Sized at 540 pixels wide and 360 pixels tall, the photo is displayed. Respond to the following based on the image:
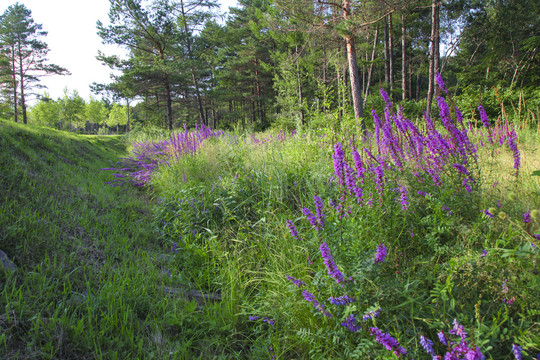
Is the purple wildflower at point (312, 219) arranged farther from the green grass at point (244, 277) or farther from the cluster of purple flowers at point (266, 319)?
the cluster of purple flowers at point (266, 319)

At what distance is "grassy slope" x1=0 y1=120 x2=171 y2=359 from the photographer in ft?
4.48

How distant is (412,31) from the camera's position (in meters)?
22.4

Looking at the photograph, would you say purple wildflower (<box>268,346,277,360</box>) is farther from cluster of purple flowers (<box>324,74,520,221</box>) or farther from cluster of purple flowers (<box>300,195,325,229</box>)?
cluster of purple flowers (<box>324,74,520,221</box>)

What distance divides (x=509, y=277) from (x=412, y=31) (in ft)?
90.2

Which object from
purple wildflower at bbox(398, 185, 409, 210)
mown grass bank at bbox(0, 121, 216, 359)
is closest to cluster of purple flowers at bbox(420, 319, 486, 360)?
purple wildflower at bbox(398, 185, 409, 210)

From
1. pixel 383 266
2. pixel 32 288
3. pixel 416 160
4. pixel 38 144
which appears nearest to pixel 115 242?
pixel 32 288

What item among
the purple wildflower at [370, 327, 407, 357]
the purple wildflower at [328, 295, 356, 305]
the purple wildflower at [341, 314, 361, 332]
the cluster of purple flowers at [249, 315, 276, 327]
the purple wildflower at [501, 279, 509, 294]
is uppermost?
the purple wildflower at [501, 279, 509, 294]

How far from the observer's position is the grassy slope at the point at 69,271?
1366 mm

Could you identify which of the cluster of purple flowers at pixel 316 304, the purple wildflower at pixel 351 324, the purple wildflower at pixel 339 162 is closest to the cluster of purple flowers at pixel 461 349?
the purple wildflower at pixel 351 324

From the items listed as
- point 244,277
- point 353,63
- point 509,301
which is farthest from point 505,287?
point 353,63

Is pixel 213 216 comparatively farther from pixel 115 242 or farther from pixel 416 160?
pixel 416 160

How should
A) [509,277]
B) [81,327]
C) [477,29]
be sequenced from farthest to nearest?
1. [477,29]
2. [81,327]
3. [509,277]

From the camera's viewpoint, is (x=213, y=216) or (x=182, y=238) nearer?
(x=182, y=238)

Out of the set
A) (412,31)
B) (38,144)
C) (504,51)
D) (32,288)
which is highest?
(412,31)
